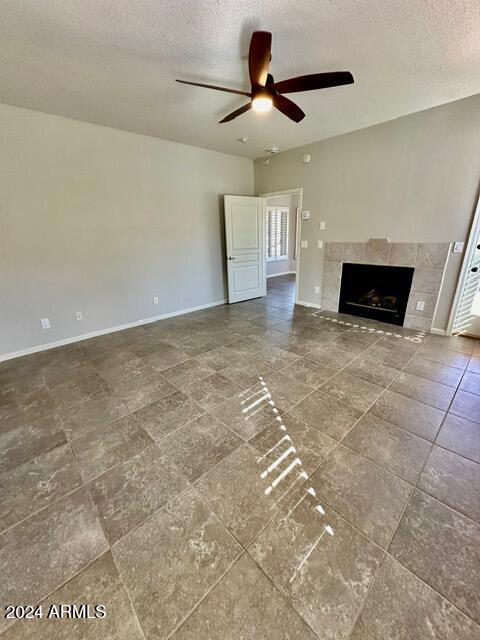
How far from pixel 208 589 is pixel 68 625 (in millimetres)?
540

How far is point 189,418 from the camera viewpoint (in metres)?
2.15

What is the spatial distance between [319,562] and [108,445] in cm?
150

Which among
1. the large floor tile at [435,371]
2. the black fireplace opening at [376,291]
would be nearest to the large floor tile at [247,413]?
the large floor tile at [435,371]

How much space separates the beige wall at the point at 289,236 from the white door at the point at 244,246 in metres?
2.63

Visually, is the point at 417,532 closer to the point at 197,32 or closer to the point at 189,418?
the point at 189,418

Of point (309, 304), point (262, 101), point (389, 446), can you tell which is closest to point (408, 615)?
point (389, 446)

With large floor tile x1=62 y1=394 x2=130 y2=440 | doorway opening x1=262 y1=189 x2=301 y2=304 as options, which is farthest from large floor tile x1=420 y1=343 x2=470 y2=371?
doorway opening x1=262 y1=189 x2=301 y2=304

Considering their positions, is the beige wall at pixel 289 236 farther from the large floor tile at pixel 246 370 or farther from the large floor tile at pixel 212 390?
the large floor tile at pixel 212 390

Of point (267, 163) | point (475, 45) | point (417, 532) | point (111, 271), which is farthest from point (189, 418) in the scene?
point (267, 163)

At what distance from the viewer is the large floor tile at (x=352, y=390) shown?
2.29 metres

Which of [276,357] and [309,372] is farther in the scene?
[276,357]

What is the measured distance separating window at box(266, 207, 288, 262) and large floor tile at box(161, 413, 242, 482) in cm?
662

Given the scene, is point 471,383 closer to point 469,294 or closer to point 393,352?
point 393,352

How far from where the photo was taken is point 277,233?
8125 millimetres
